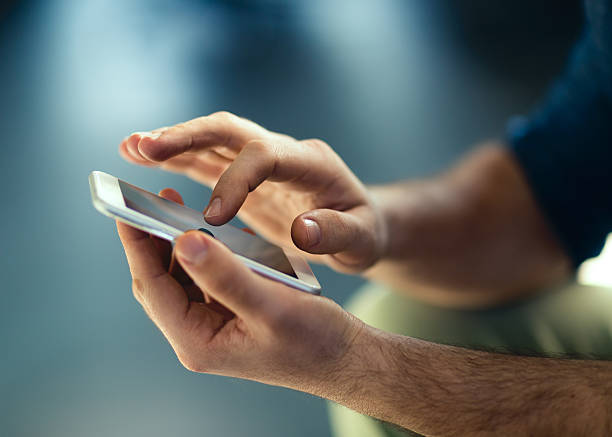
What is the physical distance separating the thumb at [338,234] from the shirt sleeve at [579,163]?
1.44ft

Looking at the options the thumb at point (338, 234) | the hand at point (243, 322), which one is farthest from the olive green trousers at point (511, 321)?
the hand at point (243, 322)

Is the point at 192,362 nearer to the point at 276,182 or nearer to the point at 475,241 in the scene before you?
the point at 276,182

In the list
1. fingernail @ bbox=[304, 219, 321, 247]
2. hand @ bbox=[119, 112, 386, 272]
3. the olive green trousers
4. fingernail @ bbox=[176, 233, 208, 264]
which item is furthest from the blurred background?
fingernail @ bbox=[176, 233, 208, 264]

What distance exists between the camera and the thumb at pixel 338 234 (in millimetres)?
567

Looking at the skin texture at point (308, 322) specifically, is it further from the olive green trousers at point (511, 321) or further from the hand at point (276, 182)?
the olive green trousers at point (511, 321)

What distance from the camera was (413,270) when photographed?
2.99ft

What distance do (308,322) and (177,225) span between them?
16 cm

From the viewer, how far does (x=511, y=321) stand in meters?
0.83

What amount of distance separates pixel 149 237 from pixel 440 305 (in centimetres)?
54

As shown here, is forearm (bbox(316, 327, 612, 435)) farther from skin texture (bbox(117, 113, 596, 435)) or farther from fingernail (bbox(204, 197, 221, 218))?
fingernail (bbox(204, 197, 221, 218))

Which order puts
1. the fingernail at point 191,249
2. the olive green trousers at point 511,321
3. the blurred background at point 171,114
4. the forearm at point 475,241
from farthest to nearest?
the blurred background at point 171,114 → the forearm at point 475,241 → the olive green trousers at point 511,321 → the fingernail at point 191,249

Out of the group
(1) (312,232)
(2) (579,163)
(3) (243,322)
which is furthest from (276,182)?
(2) (579,163)

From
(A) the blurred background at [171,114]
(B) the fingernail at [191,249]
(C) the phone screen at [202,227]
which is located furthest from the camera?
(A) the blurred background at [171,114]

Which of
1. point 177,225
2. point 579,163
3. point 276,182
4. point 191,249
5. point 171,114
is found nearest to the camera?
point 191,249
